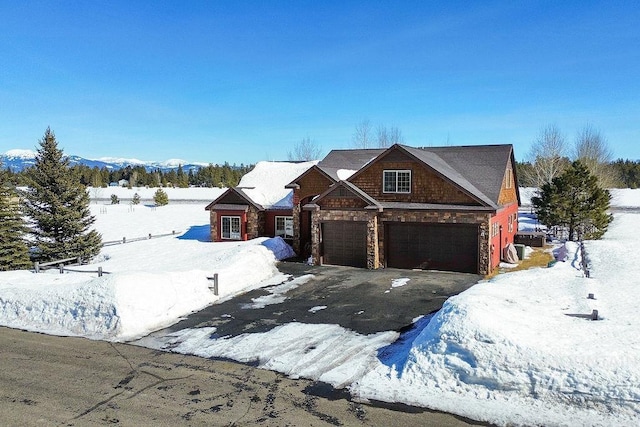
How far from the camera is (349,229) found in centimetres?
2408

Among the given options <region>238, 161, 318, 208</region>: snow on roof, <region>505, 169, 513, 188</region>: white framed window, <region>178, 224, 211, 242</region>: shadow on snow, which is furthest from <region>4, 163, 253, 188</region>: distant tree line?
<region>505, 169, 513, 188</region>: white framed window

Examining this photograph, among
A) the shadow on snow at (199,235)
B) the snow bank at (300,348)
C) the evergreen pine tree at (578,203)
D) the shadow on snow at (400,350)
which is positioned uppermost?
the evergreen pine tree at (578,203)

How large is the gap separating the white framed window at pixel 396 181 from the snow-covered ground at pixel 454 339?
7600 mm

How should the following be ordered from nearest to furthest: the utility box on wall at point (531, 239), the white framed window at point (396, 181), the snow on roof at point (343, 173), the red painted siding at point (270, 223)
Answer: the white framed window at point (396, 181)
the snow on roof at point (343, 173)
the utility box on wall at point (531, 239)
the red painted siding at point (270, 223)

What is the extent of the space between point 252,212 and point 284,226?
2.47 m

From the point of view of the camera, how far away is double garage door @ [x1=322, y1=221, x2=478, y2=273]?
2191 centimetres

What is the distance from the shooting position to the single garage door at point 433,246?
71.6 ft

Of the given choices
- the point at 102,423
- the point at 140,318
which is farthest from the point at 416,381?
the point at 140,318

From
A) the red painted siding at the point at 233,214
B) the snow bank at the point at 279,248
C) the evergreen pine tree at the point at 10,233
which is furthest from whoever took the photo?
the red painted siding at the point at 233,214

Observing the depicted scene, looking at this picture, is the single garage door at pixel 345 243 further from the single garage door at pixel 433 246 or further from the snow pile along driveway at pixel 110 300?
the snow pile along driveway at pixel 110 300

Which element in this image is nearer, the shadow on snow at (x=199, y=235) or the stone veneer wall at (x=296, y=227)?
the stone veneer wall at (x=296, y=227)

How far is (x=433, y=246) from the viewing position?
22.5m

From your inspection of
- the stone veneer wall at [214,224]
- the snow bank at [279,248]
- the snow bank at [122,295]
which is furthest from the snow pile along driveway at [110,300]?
the stone veneer wall at [214,224]

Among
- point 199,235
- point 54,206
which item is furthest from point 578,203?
point 54,206
